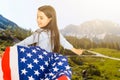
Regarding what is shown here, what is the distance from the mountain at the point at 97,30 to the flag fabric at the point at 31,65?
75 centimetres

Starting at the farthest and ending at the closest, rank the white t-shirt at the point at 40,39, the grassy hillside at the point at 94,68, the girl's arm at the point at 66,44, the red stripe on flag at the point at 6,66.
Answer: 1. the grassy hillside at the point at 94,68
2. the girl's arm at the point at 66,44
3. the white t-shirt at the point at 40,39
4. the red stripe on flag at the point at 6,66

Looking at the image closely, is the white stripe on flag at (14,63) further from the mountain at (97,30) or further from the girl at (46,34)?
the mountain at (97,30)

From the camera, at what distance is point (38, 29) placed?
3.40m

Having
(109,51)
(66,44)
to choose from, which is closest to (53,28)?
(66,44)

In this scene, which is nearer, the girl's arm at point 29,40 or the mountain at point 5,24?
the girl's arm at point 29,40

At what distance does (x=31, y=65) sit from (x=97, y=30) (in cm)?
105

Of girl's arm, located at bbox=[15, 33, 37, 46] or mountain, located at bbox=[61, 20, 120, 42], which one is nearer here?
girl's arm, located at bbox=[15, 33, 37, 46]

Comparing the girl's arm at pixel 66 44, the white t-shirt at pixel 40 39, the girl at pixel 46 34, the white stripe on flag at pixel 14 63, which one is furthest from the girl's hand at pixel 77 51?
the white stripe on flag at pixel 14 63

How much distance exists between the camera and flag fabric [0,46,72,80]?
304 centimetres

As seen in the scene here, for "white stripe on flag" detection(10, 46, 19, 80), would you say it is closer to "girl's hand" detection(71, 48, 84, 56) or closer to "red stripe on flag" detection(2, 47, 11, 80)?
"red stripe on flag" detection(2, 47, 11, 80)

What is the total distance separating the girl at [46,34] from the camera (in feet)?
10.9

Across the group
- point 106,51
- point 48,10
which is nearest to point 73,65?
point 106,51

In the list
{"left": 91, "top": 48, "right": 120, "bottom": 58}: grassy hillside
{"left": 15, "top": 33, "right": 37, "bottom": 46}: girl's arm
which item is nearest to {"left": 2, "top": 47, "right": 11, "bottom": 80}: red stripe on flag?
{"left": 15, "top": 33, "right": 37, "bottom": 46}: girl's arm

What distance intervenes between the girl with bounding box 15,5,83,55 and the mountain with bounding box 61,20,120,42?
49cm
